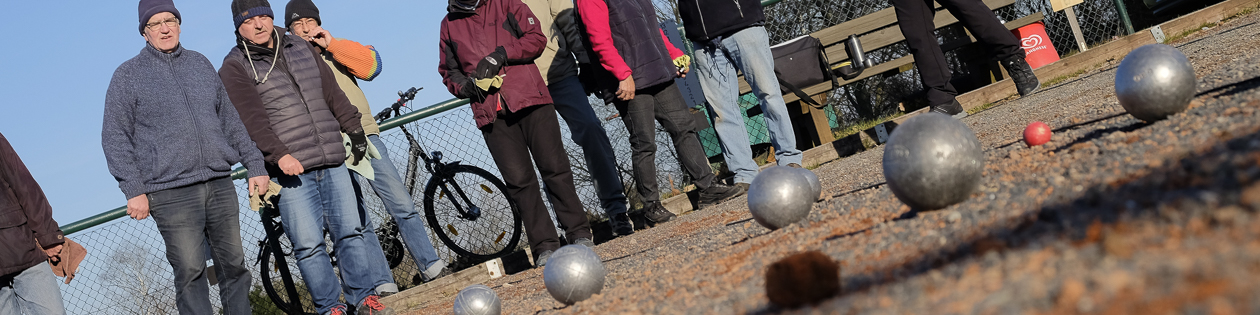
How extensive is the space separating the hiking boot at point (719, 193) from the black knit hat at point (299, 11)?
314 cm

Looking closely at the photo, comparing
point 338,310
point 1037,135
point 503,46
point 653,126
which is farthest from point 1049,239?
point 653,126

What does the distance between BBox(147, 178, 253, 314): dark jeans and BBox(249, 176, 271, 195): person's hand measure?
12 cm

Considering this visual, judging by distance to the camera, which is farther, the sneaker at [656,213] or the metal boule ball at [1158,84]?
the sneaker at [656,213]

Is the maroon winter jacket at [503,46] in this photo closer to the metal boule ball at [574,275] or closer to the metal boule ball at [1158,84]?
the metal boule ball at [574,275]

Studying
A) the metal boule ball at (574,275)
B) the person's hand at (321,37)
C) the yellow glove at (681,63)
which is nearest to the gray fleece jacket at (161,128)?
the person's hand at (321,37)

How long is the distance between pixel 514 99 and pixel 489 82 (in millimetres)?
206

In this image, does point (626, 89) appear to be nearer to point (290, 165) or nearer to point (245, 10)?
point (290, 165)

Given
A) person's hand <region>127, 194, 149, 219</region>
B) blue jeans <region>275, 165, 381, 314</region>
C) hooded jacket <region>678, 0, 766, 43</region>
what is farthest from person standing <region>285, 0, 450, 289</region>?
A: hooded jacket <region>678, 0, 766, 43</region>

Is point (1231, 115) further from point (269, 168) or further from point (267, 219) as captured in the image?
point (267, 219)

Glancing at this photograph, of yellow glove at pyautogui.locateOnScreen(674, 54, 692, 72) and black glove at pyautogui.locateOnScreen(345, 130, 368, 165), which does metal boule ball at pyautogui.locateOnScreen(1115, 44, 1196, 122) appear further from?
black glove at pyautogui.locateOnScreen(345, 130, 368, 165)

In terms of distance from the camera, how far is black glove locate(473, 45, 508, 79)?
516 centimetres

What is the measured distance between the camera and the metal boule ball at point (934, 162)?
8.52ft

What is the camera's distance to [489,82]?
520 centimetres

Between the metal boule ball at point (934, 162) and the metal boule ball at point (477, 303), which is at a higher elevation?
the metal boule ball at point (934, 162)
